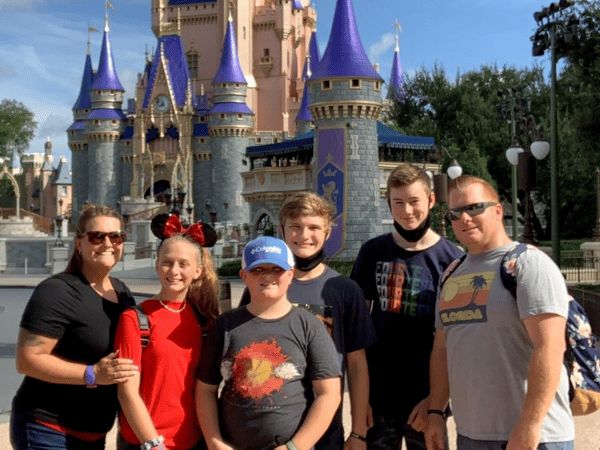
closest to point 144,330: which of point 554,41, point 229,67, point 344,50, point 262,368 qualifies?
point 262,368

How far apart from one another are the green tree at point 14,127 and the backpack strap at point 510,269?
6692cm

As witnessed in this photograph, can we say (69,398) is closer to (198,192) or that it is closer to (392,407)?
(392,407)

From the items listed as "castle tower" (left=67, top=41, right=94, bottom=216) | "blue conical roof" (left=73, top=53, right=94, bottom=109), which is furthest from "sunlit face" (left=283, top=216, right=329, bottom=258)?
"blue conical roof" (left=73, top=53, right=94, bottom=109)

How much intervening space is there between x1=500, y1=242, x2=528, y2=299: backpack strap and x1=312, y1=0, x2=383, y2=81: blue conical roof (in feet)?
64.7

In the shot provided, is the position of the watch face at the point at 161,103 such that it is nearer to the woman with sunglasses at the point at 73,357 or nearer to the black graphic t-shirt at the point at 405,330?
the black graphic t-shirt at the point at 405,330

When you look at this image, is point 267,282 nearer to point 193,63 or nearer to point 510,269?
point 510,269

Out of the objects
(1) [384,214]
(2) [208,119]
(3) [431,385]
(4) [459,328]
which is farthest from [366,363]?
(2) [208,119]

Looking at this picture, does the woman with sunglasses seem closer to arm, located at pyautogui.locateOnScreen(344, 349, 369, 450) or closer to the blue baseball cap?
the blue baseball cap

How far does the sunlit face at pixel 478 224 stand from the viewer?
303cm

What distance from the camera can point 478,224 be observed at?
3033 millimetres

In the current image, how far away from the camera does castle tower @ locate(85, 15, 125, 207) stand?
173 feet

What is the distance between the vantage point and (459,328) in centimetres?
298

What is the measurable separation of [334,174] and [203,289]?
19249mm

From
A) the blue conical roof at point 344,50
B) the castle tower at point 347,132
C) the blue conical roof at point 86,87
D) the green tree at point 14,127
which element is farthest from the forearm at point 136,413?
the green tree at point 14,127
